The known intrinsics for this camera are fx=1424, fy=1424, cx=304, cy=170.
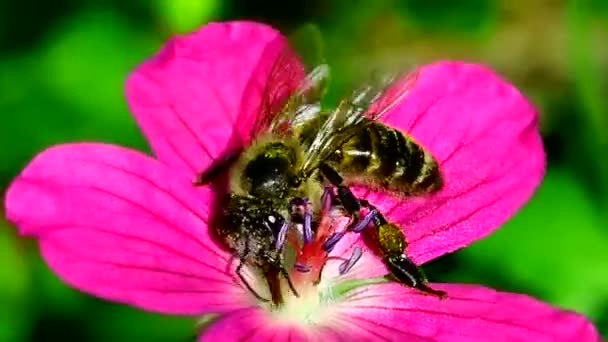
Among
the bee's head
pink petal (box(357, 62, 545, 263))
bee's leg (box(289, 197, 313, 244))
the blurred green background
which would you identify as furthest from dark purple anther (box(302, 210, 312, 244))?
the blurred green background

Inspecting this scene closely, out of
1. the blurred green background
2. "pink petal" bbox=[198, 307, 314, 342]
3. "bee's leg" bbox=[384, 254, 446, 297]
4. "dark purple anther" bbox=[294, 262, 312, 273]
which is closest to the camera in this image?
"pink petal" bbox=[198, 307, 314, 342]

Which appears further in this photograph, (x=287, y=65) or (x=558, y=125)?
(x=558, y=125)

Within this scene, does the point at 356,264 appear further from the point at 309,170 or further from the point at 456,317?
the point at 309,170

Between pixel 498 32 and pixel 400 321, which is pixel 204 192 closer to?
pixel 400 321

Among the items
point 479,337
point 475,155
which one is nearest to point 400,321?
point 479,337

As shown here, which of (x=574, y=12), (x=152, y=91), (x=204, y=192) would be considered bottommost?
(x=574, y=12)

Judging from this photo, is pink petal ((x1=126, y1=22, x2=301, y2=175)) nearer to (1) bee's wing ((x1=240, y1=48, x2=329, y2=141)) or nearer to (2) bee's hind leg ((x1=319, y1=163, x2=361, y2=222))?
(1) bee's wing ((x1=240, y1=48, x2=329, y2=141))
